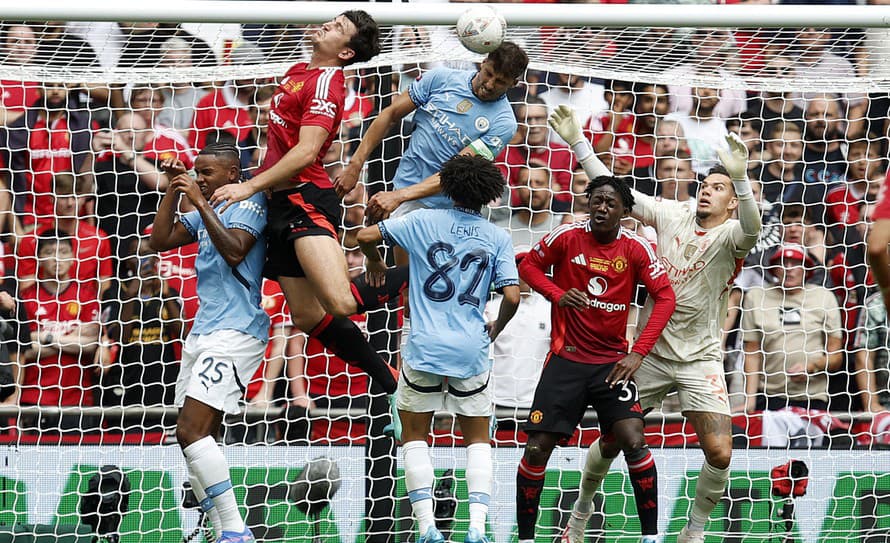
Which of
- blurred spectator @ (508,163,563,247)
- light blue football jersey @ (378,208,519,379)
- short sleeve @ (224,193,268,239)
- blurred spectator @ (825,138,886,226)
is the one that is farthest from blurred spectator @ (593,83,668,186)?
short sleeve @ (224,193,268,239)

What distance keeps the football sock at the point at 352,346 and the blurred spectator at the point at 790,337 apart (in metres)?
2.67

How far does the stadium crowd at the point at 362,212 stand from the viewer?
25.0 feet

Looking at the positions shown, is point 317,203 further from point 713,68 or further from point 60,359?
point 713,68

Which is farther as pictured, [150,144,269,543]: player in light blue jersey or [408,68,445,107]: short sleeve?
[408,68,445,107]: short sleeve

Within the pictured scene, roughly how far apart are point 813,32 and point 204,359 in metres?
4.24

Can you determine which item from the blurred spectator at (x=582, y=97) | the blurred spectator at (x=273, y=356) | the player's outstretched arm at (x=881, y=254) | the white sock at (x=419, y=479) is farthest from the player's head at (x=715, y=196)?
the player's outstretched arm at (x=881, y=254)

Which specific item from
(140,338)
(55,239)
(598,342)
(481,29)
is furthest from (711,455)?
(55,239)

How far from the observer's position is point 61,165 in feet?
26.4

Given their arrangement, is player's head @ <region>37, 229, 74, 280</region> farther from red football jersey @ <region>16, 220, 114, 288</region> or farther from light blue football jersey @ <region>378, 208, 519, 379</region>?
light blue football jersey @ <region>378, 208, 519, 379</region>

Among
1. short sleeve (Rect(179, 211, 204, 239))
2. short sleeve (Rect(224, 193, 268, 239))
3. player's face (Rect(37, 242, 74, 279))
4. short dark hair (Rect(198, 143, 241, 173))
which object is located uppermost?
short dark hair (Rect(198, 143, 241, 173))

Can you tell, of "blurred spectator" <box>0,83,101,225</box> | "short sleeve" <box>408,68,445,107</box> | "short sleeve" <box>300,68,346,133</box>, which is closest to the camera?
"short sleeve" <box>300,68,346,133</box>

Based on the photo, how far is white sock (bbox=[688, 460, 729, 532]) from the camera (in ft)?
21.4

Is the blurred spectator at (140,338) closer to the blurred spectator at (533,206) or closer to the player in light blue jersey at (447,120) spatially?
the player in light blue jersey at (447,120)

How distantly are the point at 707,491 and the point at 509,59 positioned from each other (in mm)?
2648
